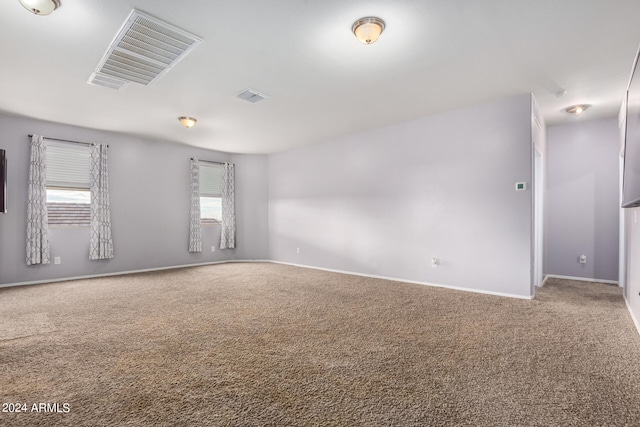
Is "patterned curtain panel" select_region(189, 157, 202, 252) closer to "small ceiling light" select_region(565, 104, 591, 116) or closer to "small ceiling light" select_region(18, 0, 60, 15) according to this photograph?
"small ceiling light" select_region(18, 0, 60, 15)

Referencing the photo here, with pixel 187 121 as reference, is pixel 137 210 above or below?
below

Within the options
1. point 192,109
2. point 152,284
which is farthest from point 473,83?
point 152,284

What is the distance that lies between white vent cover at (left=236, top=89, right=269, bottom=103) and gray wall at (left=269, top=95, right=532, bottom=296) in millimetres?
2233

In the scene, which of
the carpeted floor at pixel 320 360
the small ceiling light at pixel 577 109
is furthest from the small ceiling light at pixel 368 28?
the small ceiling light at pixel 577 109

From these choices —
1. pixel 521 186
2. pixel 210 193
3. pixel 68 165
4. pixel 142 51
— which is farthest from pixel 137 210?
pixel 521 186

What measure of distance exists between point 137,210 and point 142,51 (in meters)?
3.94

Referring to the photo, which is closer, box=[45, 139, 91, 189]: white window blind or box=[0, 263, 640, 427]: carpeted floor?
box=[0, 263, 640, 427]: carpeted floor

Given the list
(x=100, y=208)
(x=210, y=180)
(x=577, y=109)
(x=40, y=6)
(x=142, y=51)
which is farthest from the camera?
(x=210, y=180)

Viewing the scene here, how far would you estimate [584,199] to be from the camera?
5000 millimetres

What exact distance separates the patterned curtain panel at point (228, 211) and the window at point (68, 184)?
99.9 inches

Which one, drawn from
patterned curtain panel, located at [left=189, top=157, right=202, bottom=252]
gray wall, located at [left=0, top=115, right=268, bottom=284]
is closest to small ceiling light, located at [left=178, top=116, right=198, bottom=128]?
gray wall, located at [left=0, top=115, right=268, bottom=284]

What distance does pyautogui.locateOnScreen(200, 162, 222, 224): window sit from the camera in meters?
6.97

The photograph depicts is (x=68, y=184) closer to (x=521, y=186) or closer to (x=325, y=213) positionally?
(x=325, y=213)

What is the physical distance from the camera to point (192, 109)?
14.3 feet
